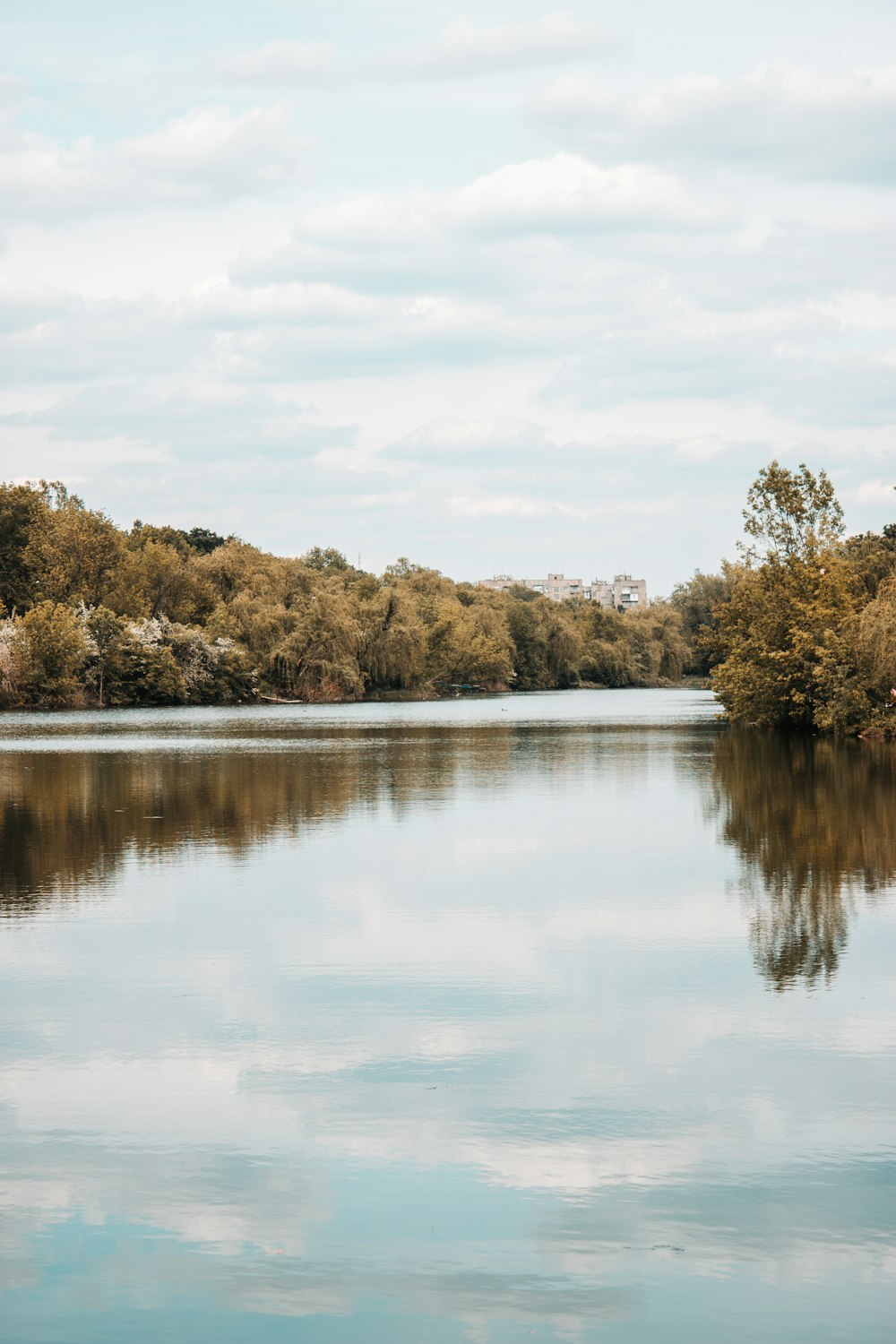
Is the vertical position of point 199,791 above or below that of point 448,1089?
above

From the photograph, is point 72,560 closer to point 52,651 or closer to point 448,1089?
point 52,651

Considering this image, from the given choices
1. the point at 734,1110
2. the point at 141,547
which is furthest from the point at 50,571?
the point at 734,1110

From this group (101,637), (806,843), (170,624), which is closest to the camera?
(806,843)

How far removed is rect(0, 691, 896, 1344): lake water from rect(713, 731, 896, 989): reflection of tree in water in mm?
98

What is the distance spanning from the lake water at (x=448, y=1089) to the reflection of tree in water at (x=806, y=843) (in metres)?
0.10

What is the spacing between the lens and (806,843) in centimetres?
2195

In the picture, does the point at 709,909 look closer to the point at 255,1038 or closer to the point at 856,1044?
the point at 856,1044

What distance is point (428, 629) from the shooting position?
122 meters

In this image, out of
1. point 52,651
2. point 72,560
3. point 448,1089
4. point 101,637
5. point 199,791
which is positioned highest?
point 72,560

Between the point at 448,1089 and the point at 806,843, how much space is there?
43.5ft

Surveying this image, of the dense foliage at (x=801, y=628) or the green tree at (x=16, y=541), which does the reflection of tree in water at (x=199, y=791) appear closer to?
the dense foliage at (x=801, y=628)

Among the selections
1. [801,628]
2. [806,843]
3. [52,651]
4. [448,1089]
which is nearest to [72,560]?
[52,651]

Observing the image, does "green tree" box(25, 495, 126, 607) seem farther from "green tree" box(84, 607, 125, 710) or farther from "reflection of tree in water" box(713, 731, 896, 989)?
"reflection of tree in water" box(713, 731, 896, 989)

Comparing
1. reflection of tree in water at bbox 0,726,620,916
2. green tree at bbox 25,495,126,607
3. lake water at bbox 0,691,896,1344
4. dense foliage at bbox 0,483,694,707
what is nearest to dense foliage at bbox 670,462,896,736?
reflection of tree in water at bbox 0,726,620,916
